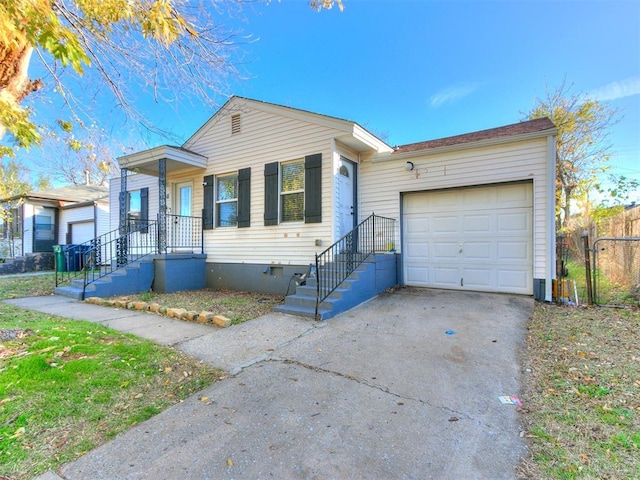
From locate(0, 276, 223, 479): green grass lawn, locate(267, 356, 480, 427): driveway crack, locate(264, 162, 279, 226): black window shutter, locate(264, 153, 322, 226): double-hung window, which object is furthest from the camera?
locate(264, 162, 279, 226): black window shutter

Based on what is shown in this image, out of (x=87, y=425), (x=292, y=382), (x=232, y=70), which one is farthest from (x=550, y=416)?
(x=232, y=70)

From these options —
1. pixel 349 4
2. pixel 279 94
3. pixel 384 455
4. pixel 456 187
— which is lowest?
pixel 384 455

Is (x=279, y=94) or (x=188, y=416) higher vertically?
(x=279, y=94)

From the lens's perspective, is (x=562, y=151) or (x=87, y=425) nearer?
(x=87, y=425)

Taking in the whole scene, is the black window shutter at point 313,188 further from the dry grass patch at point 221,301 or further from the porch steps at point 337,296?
the dry grass patch at point 221,301

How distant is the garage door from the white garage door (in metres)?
14.5

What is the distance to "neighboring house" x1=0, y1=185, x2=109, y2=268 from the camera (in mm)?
14195

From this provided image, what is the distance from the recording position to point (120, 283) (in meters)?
7.33

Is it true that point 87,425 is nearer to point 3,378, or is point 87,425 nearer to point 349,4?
point 3,378

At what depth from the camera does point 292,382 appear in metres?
3.04

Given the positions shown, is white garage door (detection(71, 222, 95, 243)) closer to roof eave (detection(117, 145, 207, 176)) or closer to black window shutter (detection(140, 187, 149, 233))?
black window shutter (detection(140, 187, 149, 233))

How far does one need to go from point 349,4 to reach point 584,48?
9.39 metres

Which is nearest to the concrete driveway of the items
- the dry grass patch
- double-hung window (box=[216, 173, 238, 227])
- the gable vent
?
the dry grass patch

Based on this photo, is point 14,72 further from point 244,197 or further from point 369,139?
point 369,139
